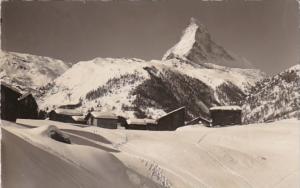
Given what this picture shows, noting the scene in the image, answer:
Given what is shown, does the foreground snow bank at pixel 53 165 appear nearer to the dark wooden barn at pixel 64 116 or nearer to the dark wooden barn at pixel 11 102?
the dark wooden barn at pixel 11 102

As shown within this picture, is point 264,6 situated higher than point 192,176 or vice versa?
point 264,6

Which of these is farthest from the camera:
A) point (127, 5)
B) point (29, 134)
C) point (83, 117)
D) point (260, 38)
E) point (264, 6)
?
point (83, 117)

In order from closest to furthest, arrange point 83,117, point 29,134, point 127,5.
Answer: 1. point 29,134
2. point 127,5
3. point 83,117

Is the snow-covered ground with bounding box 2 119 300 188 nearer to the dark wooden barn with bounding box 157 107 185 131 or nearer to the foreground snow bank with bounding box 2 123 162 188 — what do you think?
the foreground snow bank with bounding box 2 123 162 188

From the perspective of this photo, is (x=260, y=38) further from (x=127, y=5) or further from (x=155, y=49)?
(x=127, y=5)

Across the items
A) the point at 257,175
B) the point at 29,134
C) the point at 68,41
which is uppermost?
the point at 68,41

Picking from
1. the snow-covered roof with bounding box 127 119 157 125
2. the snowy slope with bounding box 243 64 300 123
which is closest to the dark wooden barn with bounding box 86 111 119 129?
the snow-covered roof with bounding box 127 119 157 125

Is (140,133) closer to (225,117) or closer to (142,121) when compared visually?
(225,117)

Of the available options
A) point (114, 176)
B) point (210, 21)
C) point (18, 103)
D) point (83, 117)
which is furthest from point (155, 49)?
point (83, 117)
